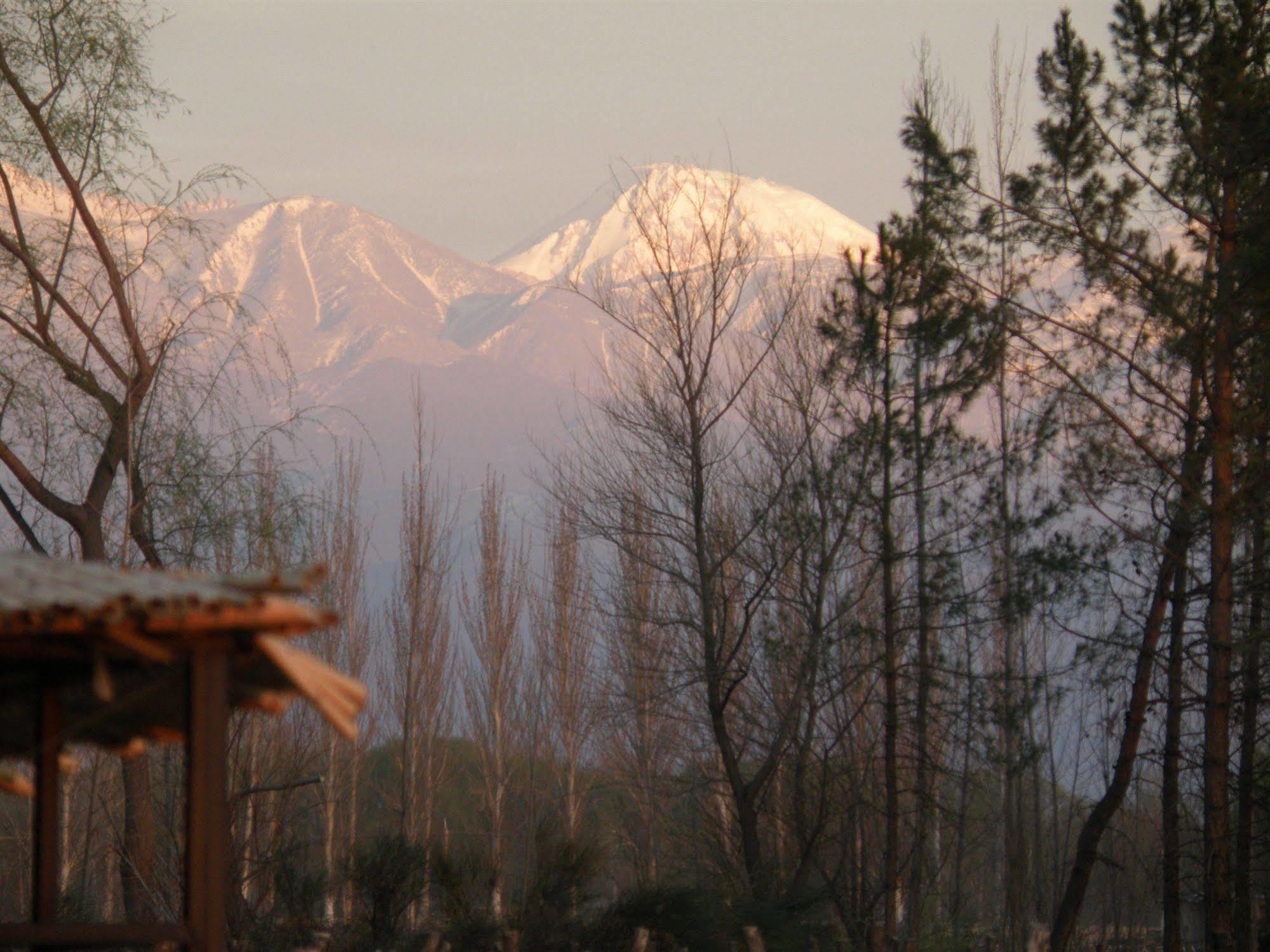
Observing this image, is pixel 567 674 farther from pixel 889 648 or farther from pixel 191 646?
pixel 191 646

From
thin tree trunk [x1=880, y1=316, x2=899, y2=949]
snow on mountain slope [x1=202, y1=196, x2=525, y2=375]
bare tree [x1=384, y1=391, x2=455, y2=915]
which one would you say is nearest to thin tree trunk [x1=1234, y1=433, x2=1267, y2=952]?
thin tree trunk [x1=880, y1=316, x2=899, y2=949]

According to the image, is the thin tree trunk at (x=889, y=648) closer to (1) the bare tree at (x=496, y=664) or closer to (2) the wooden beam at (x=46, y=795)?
(2) the wooden beam at (x=46, y=795)

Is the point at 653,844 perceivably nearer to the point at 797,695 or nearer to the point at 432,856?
the point at 797,695

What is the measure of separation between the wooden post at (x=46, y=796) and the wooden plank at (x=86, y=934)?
13.2 inches

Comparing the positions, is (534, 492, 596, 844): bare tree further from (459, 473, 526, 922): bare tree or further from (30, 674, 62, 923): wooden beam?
(30, 674, 62, 923): wooden beam

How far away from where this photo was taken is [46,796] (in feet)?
15.0

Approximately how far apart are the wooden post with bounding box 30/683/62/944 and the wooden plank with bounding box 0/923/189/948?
334mm

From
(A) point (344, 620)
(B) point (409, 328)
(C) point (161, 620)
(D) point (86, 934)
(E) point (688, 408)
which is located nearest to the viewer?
(C) point (161, 620)

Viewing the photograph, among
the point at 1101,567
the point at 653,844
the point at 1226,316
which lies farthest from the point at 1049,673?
the point at 653,844

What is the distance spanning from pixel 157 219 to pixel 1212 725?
10.4 metres

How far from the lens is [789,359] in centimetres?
1614

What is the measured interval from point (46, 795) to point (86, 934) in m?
0.84

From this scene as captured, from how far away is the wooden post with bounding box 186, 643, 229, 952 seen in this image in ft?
11.8

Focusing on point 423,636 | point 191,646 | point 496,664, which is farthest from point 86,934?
point 496,664
